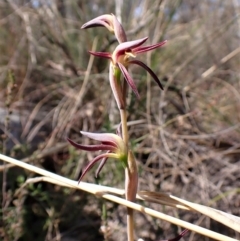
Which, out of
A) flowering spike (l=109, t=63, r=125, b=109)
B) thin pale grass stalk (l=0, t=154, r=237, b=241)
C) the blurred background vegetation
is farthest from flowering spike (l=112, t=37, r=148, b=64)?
the blurred background vegetation

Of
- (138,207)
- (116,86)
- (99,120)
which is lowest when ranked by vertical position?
(138,207)

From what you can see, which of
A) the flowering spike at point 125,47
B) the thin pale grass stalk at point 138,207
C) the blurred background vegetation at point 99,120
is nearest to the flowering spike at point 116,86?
the flowering spike at point 125,47

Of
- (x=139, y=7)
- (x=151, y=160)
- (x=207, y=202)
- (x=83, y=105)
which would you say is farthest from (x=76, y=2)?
(x=207, y=202)

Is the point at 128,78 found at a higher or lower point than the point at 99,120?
lower

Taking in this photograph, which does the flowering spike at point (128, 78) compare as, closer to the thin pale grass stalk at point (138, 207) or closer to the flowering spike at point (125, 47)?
the flowering spike at point (125, 47)

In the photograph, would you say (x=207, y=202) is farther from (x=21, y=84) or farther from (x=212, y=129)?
(x=21, y=84)

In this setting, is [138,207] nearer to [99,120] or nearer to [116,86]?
[116,86]

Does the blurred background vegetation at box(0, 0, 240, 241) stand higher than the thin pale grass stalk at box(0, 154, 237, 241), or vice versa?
the blurred background vegetation at box(0, 0, 240, 241)

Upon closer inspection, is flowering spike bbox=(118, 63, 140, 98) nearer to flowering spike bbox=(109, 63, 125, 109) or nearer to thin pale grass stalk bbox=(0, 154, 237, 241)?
flowering spike bbox=(109, 63, 125, 109)

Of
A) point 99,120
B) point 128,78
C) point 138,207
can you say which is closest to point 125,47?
point 128,78
